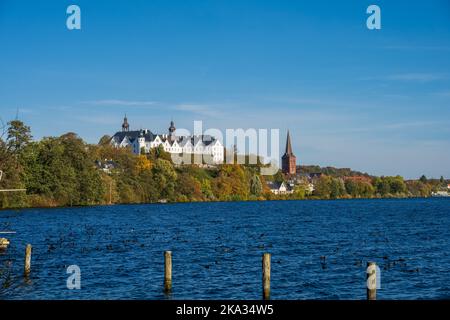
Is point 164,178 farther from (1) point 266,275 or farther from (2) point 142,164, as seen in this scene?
(1) point 266,275

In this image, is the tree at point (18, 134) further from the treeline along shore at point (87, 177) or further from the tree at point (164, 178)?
the tree at point (164, 178)

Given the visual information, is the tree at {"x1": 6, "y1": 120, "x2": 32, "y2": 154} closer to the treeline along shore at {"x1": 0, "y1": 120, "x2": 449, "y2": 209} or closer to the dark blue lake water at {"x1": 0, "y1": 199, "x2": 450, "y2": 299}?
the treeline along shore at {"x1": 0, "y1": 120, "x2": 449, "y2": 209}

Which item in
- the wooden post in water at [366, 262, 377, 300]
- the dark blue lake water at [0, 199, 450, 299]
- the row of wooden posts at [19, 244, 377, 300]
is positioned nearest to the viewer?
the wooden post in water at [366, 262, 377, 300]

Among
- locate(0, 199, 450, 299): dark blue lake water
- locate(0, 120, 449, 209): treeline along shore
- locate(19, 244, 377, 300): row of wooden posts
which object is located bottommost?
locate(0, 199, 450, 299): dark blue lake water

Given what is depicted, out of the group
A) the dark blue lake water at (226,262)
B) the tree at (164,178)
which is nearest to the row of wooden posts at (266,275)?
the dark blue lake water at (226,262)

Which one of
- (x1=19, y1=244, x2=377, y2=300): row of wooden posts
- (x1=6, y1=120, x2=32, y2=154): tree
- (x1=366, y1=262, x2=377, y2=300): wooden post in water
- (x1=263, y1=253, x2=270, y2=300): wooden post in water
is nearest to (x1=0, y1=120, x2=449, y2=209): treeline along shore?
(x1=6, y1=120, x2=32, y2=154): tree

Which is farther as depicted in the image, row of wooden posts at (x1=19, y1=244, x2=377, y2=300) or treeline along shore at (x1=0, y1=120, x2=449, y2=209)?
treeline along shore at (x1=0, y1=120, x2=449, y2=209)

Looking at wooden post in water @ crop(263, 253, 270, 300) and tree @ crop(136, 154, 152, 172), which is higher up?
tree @ crop(136, 154, 152, 172)
